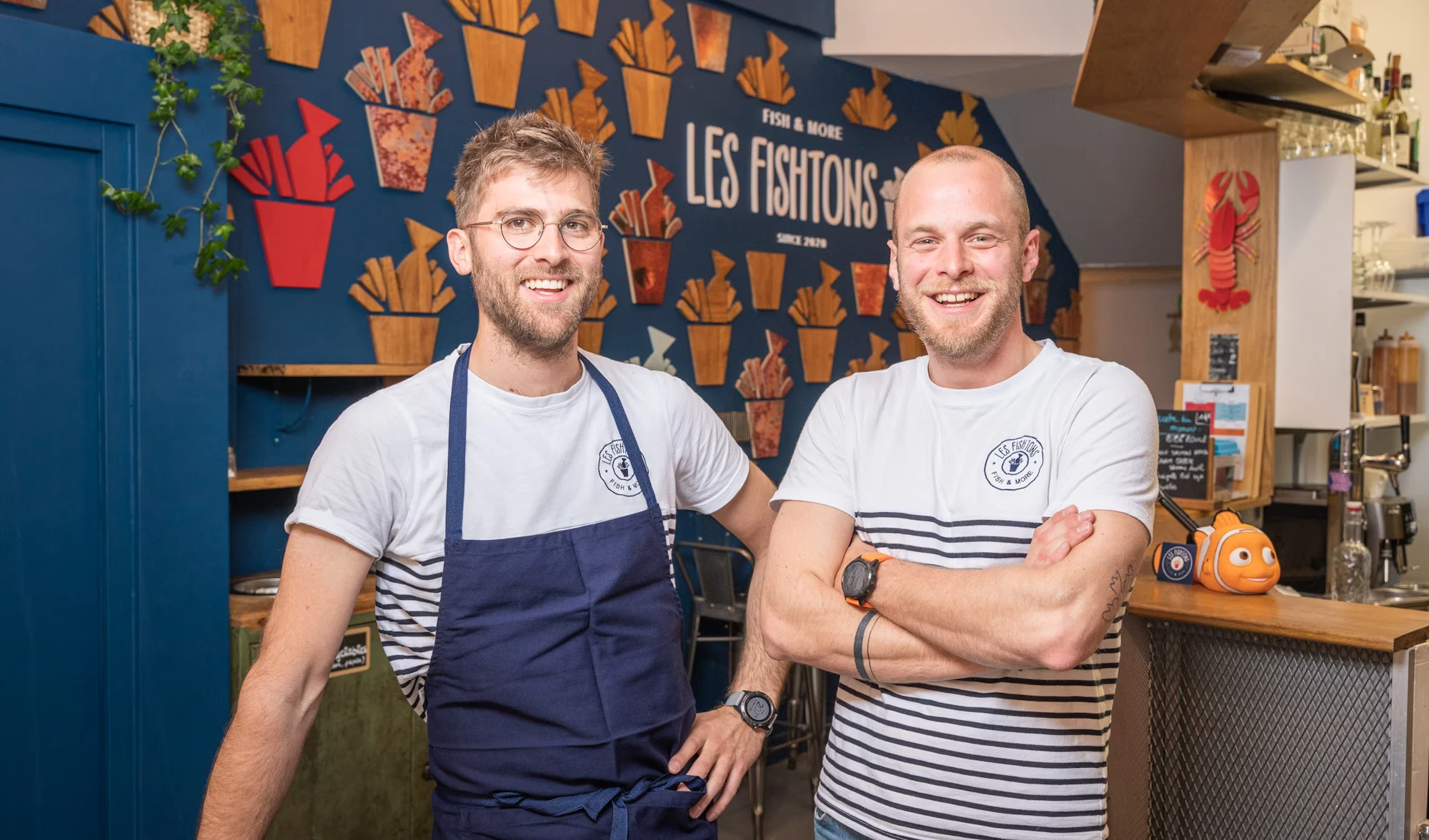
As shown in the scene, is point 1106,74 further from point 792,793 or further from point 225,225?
point 792,793

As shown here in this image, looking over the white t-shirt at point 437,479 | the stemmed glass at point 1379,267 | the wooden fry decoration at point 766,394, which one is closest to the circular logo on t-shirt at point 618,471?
the white t-shirt at point 437,479

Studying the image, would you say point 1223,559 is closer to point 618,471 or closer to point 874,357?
point 618,471

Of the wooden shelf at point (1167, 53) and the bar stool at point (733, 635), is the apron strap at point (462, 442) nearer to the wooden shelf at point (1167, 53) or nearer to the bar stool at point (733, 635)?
the wooden shelf at point (1167, 53)

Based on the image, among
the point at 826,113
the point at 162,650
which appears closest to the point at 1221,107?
the point at 826,113

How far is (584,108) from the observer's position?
432 centimetres

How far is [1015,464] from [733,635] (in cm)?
310

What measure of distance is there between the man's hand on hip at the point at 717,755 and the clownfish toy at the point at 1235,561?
4.81 ft

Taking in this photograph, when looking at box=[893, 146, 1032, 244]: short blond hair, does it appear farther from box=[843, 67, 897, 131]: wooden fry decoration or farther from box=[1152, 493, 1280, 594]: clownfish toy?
box=[843, 67, 897, 131]: wooden fry decoration

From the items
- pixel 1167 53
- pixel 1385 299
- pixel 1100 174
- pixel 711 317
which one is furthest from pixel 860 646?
pixel 1100 174

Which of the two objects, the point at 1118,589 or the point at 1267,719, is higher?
the point at 1118,589

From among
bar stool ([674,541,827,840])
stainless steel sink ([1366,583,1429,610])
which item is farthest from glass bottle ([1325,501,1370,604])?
bar stool ([674,541,827,840])

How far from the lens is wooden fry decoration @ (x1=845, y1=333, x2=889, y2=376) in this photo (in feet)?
18.5

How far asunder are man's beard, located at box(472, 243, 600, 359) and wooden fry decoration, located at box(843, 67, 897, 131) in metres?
4.00

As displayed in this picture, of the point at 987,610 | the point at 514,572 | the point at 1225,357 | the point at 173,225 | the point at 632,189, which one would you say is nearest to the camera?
the point at 987,610
